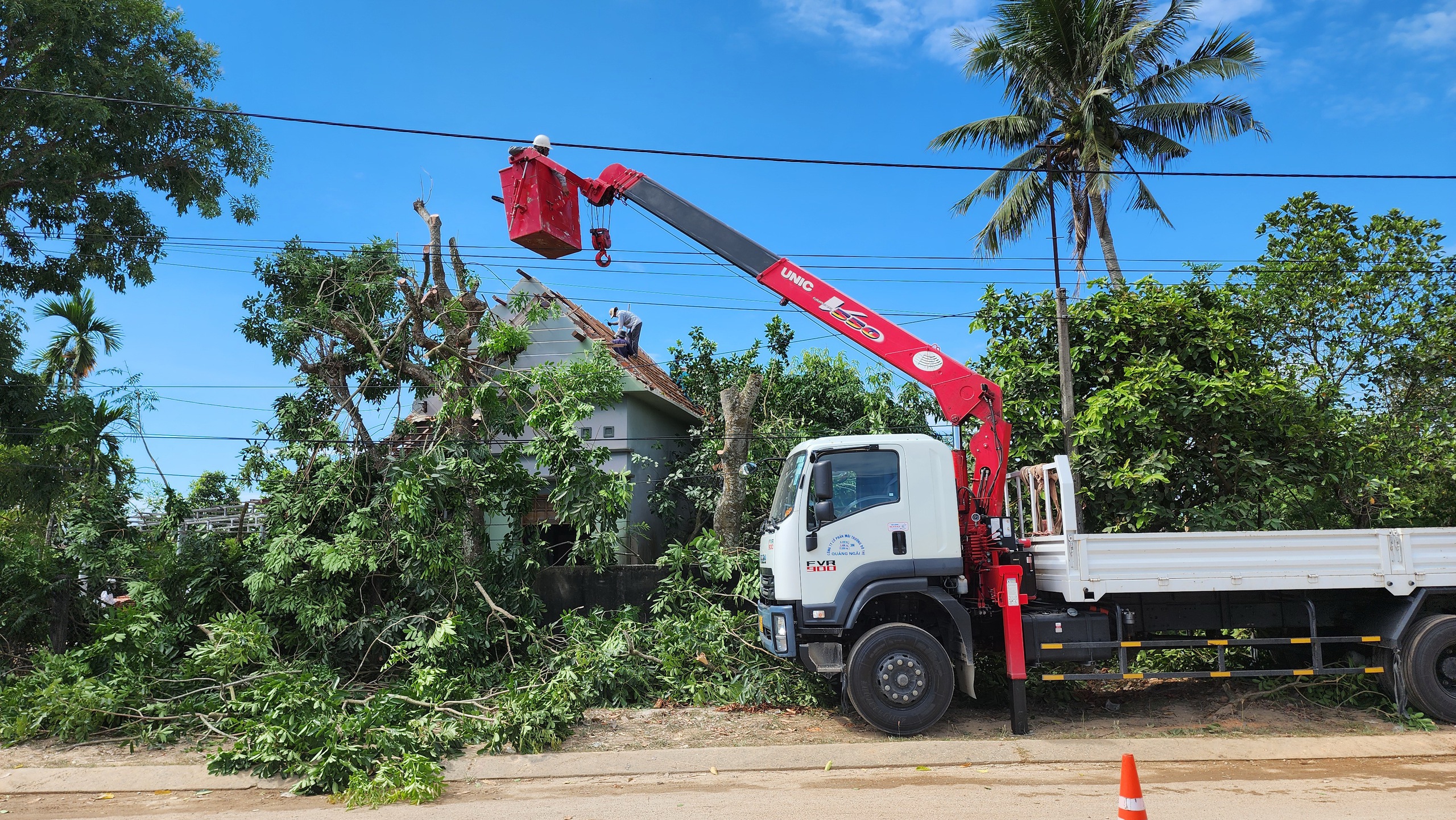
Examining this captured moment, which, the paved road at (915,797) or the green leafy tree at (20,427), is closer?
the paved road at (915,797)

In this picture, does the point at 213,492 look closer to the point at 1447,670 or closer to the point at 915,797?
the point at 915,797

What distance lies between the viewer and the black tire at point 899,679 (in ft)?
26.3

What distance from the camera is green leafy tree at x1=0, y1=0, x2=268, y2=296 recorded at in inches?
502

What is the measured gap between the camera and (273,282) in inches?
520

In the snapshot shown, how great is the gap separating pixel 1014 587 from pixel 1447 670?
442 cm

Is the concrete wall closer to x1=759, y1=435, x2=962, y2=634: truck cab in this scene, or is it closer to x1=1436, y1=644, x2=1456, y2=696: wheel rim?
x1=759, y1=435, x2=962, y2=634: truck cab

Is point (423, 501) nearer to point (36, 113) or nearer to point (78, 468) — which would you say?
point (78, 468)

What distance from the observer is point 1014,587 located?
8.18 m

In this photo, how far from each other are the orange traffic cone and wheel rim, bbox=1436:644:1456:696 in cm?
664

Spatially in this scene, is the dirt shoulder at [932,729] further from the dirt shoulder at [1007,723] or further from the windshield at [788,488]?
the windshield at [788,488]

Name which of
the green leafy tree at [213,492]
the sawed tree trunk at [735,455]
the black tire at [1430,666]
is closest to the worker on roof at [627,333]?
the sawed tree trunk at [735,455]

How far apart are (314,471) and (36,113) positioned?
7360 millimetres

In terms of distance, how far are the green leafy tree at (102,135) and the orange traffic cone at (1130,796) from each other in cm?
1492

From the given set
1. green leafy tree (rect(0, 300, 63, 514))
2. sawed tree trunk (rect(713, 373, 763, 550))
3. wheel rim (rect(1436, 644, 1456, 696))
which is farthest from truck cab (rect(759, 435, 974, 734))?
green leafy tree (rect(0, 300, 63, 514))
